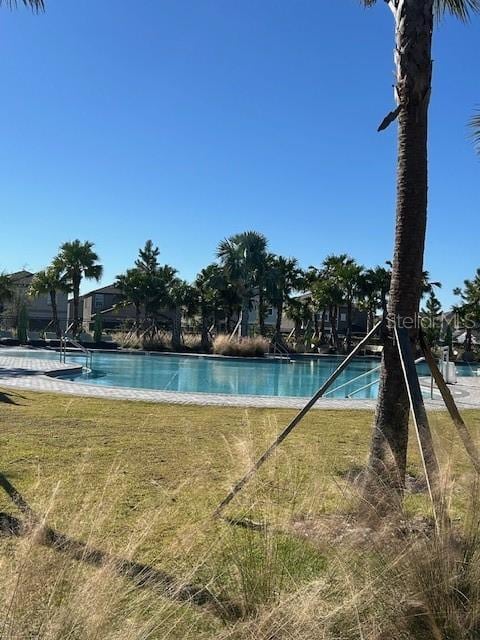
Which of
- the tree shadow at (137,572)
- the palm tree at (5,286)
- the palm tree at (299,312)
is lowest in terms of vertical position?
the tree shadow at (137,572)

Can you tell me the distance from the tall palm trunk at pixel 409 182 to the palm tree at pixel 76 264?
4229 centimetres

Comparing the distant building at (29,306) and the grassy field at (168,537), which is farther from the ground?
the distant building at (29,306)

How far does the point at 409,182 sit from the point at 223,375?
828 inches

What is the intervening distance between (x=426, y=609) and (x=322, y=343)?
149 ft

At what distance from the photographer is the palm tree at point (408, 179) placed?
504 centimetres

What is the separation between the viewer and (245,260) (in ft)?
138

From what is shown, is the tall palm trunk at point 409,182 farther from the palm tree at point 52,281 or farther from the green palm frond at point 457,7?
the palm tree at point 52,281

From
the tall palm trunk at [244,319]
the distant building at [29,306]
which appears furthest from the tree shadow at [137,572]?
the distant building at [29,306]

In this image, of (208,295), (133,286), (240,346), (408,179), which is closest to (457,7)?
(408,179)

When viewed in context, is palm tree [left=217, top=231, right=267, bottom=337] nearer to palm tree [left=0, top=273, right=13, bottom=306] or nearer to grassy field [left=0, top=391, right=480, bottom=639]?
palm tree [left=0, top=273, right=13, bottom=306]

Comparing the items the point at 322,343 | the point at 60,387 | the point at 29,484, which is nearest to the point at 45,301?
the point at 322,343

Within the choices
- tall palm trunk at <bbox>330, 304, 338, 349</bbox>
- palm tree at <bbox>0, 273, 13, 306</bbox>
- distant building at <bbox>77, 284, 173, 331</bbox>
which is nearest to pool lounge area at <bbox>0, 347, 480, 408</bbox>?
tall palm trunk at <bbox>330, 304, 338, 349</bbox>

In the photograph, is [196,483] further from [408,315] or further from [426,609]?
[426,609]

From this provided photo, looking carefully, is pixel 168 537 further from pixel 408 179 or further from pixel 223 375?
pixel 223 375
